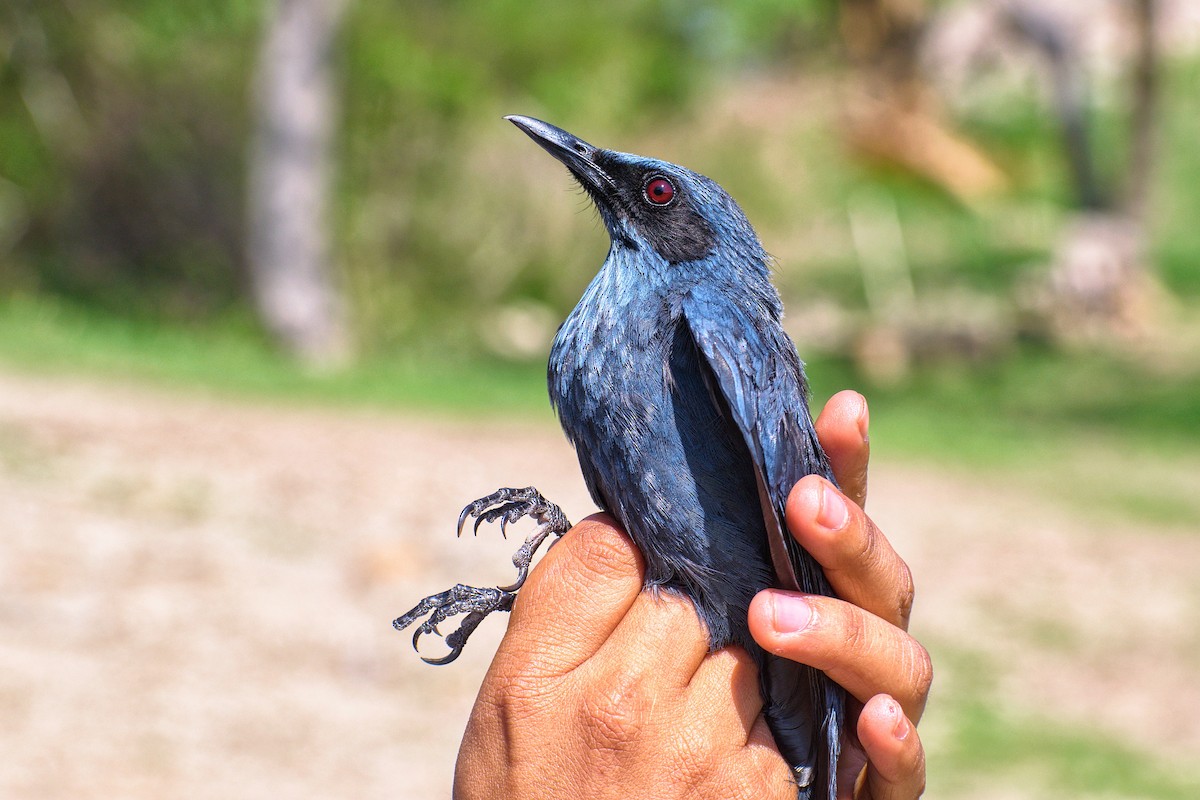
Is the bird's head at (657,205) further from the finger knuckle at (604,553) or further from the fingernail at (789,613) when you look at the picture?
the fingernail at (789,613)

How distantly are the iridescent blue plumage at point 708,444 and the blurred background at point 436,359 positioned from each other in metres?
0.44

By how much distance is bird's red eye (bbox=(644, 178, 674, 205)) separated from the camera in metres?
3.00

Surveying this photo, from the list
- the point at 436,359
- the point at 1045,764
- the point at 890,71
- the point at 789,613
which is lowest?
the point at 789,613

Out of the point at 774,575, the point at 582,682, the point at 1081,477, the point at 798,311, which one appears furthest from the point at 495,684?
the point at 798,311

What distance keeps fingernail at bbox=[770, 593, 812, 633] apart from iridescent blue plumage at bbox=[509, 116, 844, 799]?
0.96 ft

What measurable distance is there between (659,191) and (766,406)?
0.63 meters

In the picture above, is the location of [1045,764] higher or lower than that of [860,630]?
higher

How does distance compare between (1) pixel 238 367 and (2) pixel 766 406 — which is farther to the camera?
(1) pixel 238 367

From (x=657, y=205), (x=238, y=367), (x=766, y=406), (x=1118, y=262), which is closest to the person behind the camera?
(x=766, y=406)

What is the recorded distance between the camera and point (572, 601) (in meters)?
2.32

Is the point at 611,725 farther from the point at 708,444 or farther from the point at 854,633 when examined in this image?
the point at 708,444

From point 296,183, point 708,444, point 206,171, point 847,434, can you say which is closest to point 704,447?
point 708,444

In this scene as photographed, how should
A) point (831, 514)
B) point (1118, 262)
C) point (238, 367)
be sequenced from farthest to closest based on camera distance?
point (1118, 262)
point (238, 367)
point (831, 514)

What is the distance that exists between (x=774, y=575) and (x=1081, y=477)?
10.7 meters
